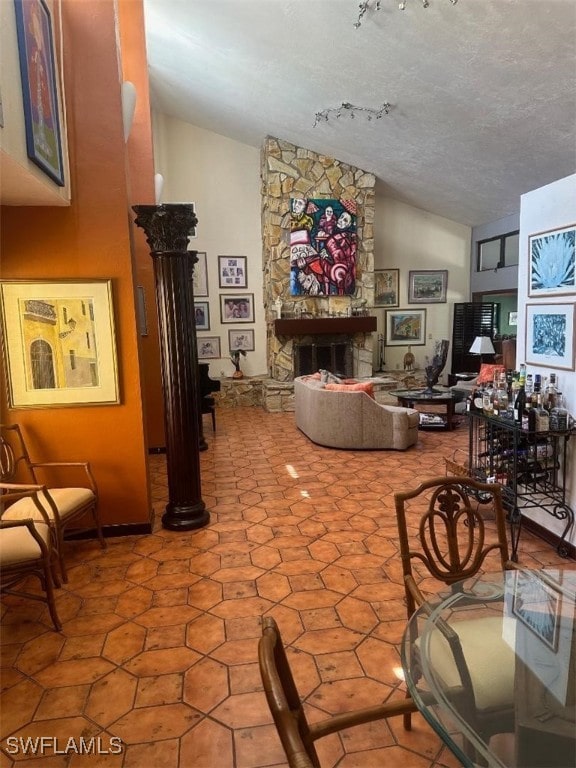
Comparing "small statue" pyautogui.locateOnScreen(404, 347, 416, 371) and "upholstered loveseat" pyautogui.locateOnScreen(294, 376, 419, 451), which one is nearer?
"upholstered loveseat" pyautogui.locateOnScreen(294, 376, 419, 451)

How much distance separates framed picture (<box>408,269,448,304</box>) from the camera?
30.4 ft

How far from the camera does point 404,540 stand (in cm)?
180

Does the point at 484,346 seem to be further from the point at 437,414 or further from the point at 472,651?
the point at 472,651

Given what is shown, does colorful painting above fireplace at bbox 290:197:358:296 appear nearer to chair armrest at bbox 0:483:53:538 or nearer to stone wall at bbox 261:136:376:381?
stone wall at bbox 261:136:376:381

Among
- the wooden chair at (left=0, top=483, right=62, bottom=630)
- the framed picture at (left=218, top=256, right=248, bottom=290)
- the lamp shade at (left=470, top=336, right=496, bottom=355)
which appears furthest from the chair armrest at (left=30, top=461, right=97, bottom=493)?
the lamp shade at (left=470, top=336, right=496, bottom=355)

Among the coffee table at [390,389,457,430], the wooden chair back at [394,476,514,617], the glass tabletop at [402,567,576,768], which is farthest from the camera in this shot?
the coffee table at [390,389,457,430]

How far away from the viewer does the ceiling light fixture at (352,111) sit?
569cm

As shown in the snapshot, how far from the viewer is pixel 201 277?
8.53 meters

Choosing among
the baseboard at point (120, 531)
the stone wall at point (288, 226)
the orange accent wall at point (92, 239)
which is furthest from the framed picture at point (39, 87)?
the stone wall at point (288, 226)

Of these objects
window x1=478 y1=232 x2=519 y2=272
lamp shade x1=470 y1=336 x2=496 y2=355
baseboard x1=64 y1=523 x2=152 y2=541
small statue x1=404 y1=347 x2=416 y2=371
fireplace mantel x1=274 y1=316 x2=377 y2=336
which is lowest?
baseboard x1=64 y1=523 x2=152 y2=541

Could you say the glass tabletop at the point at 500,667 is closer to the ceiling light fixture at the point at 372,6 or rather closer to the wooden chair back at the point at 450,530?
the wooden chair back at the point at 450,530

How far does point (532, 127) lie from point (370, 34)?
6.75 feet

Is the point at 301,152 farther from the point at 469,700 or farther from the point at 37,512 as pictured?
the point at 469,700

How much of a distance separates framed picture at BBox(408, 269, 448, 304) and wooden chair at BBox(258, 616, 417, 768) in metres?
8.78
